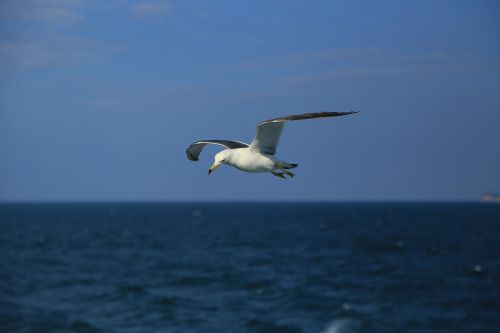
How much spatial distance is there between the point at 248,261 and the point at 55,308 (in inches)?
1265

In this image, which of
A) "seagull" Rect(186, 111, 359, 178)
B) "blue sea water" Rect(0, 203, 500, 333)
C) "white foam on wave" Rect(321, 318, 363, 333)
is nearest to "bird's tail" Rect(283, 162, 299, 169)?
"seagull" Rect(186, 111, 359, 178)

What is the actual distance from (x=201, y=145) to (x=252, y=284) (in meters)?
49.8

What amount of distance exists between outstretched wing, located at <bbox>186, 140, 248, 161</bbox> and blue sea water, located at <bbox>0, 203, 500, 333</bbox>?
33.0 meters

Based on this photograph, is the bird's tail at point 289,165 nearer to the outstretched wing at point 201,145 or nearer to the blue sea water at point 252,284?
the outstretched wing at point 201,145

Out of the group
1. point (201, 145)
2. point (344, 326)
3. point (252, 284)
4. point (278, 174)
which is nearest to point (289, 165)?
point (278, 174)

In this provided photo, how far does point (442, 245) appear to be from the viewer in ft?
320

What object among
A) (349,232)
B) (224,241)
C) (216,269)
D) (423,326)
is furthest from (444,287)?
(349,232)

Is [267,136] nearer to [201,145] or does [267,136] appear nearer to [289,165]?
[289,165]

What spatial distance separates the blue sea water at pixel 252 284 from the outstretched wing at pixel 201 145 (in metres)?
33.0

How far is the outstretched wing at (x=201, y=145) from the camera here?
10219 mm

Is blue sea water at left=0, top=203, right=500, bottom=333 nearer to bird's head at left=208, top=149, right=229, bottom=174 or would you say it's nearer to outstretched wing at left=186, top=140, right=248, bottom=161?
outstretched wing at left=186, top=140, right=248, bottom=161

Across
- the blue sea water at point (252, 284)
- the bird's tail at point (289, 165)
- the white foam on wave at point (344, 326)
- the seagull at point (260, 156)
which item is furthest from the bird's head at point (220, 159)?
the white foam on wave at point (344, 326)

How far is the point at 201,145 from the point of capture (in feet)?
35.1

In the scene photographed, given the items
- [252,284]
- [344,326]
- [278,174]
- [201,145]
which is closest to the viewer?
[278,174]
